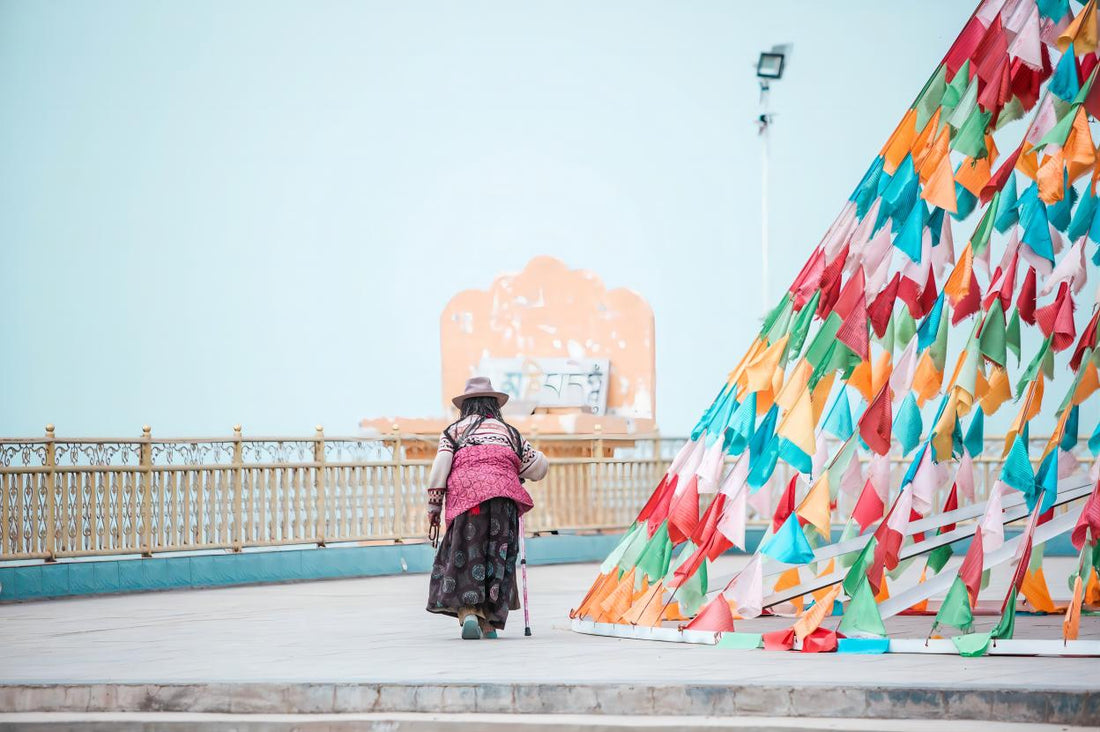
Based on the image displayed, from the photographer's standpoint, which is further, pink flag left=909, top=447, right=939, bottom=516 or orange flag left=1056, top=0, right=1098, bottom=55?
pink flag left=909, top=447, right=939, bottom=516

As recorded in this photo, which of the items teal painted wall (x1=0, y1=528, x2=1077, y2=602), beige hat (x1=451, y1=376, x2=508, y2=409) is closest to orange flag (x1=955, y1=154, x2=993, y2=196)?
beige hat (x1=451, y1=376, x2=508, y2=409)

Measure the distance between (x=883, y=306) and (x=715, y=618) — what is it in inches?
75.7

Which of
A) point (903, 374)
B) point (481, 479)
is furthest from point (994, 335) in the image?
point (481, 479)

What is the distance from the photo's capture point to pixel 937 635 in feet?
26.1

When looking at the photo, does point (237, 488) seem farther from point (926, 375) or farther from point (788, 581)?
point (926, 375)

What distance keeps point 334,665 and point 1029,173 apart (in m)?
4.74

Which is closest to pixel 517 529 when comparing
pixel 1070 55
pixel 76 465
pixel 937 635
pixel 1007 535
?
pixel 937 635

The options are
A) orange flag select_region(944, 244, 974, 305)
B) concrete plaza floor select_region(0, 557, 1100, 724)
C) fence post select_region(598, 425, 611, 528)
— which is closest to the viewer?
concrete plaza floor select_region(0, 557, 1100, 724)

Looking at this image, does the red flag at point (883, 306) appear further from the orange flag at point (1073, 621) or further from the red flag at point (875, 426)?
the orange flag at point (1073, 621)

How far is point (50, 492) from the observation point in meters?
12.9

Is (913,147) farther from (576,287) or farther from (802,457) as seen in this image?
(576,287)

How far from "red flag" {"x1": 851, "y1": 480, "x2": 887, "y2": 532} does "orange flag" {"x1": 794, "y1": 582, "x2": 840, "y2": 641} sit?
0.78 m

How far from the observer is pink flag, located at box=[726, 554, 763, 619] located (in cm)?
819

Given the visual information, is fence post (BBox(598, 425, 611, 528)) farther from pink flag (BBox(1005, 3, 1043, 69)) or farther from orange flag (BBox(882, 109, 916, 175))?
pink flag (BBox(1005, 3, 1043, 69))
